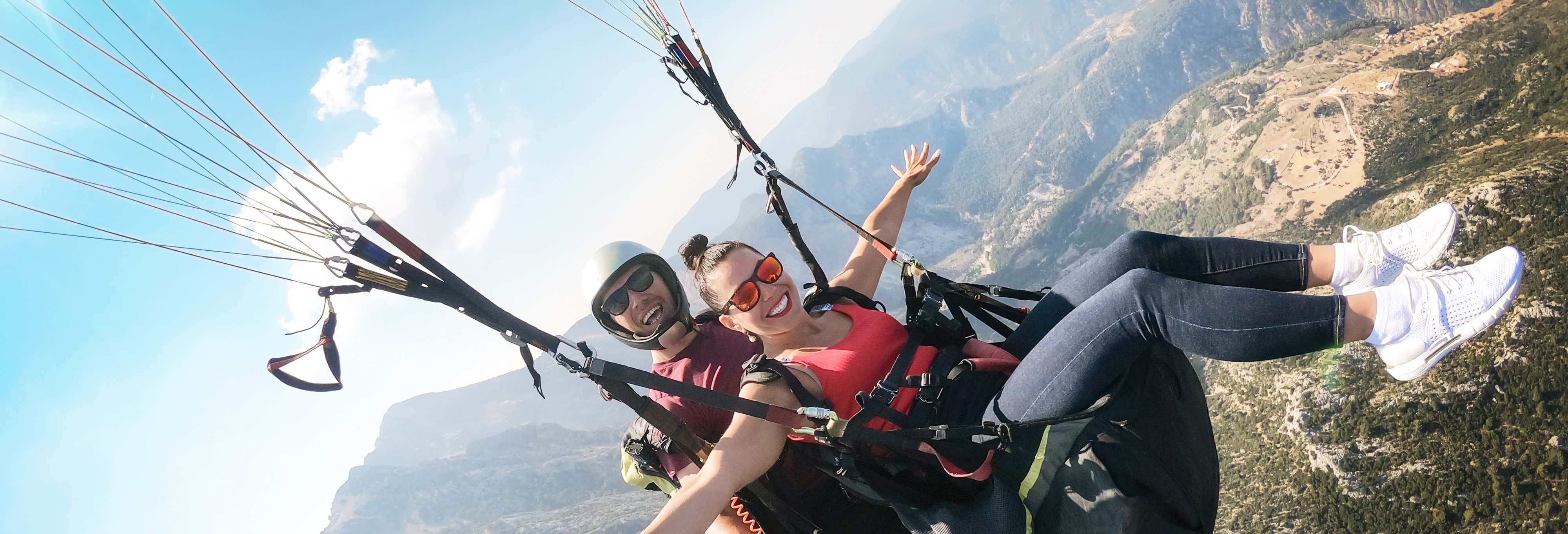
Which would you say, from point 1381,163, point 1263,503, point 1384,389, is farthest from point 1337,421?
point 1381,163

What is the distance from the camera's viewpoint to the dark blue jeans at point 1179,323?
8.80ft

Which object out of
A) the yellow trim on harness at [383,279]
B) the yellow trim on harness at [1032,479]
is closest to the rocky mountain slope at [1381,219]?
the yellow trim on harness at [1032,479]

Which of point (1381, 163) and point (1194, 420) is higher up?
point (1194, 420)

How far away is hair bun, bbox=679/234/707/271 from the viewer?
3.86 metres

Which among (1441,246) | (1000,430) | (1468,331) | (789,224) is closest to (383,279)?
(789,224)

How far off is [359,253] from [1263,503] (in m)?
65.8

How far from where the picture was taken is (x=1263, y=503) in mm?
52906

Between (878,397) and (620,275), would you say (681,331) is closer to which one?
(620,275)

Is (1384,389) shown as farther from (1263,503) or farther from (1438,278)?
(1438,278)

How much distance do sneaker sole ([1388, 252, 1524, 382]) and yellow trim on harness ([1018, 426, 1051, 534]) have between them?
1.37 metres

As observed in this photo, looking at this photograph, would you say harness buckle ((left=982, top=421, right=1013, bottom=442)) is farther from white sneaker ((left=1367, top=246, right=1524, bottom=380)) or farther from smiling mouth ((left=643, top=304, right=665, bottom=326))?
smiling mouth ((left=643, top=304, right=665, bottom=326))

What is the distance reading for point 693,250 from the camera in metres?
3.94

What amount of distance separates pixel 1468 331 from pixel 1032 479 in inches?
71.0

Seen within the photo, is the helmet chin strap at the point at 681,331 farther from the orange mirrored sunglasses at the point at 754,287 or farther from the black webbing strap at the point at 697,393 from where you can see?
the black webbing strap at the point at 697,393
